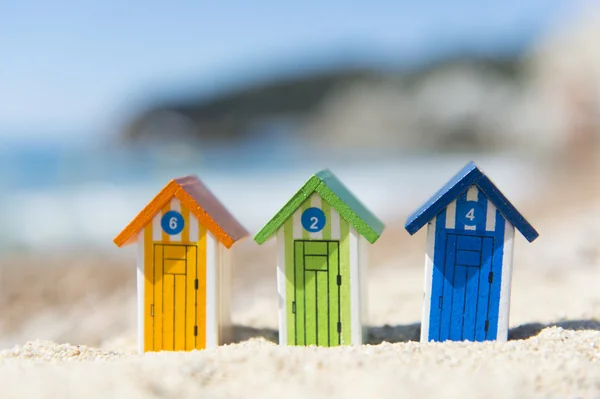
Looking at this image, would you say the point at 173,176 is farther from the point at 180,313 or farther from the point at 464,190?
the point at 464,190

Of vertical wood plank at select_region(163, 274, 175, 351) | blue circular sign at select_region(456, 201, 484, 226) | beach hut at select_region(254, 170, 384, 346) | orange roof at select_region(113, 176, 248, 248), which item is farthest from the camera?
vertical wood plank at select_region(163, 274, 175, 351)

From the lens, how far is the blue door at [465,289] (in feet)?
18.0

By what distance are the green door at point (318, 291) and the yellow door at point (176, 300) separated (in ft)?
2.69

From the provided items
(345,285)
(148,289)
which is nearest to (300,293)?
(345,285)

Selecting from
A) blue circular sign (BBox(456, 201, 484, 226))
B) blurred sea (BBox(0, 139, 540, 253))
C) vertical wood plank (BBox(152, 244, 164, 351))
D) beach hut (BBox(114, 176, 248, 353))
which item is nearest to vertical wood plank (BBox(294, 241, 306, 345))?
beach hut (BBox(114, 176, 248, 353))

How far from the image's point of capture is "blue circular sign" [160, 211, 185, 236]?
5.78 m

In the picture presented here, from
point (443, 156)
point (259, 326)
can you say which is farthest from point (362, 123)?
point (259, 326)

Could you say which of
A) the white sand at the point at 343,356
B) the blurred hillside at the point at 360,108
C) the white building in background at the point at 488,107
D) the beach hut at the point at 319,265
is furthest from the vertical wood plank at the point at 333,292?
the blurred hillside at the point at 360,108

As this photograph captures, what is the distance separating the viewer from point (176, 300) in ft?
19.1

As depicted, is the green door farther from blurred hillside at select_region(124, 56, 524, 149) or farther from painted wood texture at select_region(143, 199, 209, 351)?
blurred hillside at select_region(124, 56, 524, 149)

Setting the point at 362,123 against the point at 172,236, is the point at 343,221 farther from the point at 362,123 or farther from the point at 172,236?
the point at 362,123

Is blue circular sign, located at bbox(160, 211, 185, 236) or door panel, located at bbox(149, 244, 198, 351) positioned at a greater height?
blue circular sign, located at bbox(160, 211, 185, 236)

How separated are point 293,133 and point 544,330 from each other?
123 feet

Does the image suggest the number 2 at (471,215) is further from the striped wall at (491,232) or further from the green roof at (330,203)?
the green roof at (330,203)
